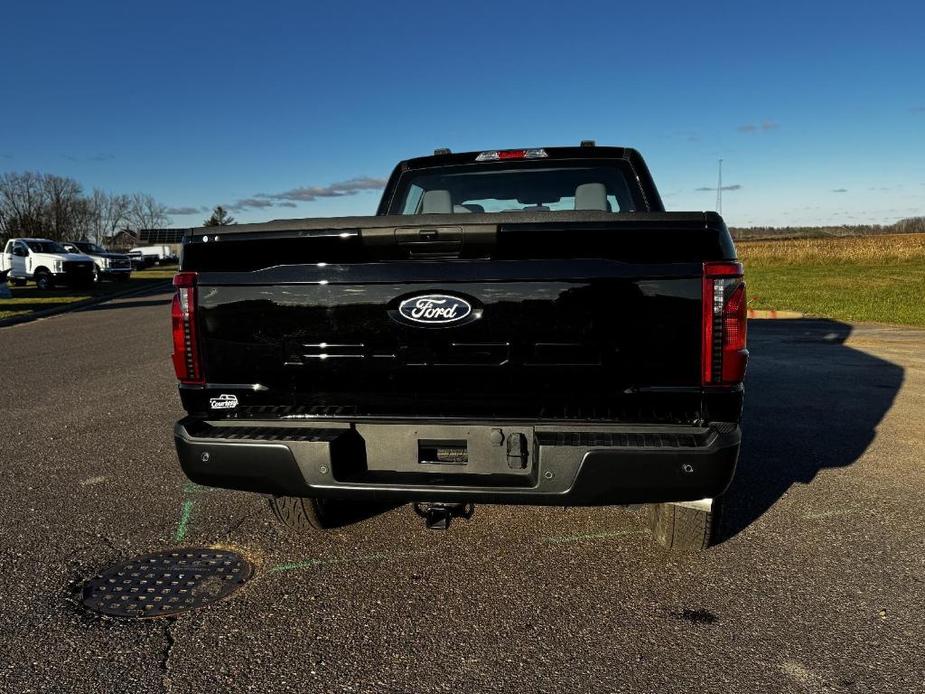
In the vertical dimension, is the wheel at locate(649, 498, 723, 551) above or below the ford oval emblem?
below

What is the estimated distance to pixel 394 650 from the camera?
267 cm

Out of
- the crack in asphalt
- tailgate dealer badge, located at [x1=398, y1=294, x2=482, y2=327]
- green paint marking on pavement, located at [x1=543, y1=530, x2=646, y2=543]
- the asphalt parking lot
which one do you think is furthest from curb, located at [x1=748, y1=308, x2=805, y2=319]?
the crack in asphalt


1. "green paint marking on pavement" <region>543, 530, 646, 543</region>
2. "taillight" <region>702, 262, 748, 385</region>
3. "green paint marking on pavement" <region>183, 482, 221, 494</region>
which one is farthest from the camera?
"green paint marking on pavement" <region>183, 482, 221, 494</region>

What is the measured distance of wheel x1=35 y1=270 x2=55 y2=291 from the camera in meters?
26.6

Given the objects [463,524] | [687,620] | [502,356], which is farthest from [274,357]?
[687,620]

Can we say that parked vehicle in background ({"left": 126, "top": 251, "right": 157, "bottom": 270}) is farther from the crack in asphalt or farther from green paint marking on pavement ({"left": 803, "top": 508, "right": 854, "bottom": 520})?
green paint marking on pavement ({"left": 803, "top": 508, "right": 854, "bottom": 520})

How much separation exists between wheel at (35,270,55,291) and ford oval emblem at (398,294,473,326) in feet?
92.4

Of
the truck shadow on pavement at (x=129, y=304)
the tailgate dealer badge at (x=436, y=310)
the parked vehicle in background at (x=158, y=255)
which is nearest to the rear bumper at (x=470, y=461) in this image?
the tailgate dealer badge at (x=436, y=310)

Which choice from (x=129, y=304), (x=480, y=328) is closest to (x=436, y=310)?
(x=480, y=328)

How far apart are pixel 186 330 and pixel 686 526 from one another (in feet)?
7.81

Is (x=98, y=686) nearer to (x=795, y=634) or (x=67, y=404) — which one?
(x=795, y=634)

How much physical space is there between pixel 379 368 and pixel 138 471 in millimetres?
2826

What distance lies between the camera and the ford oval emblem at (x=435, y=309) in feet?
9.05

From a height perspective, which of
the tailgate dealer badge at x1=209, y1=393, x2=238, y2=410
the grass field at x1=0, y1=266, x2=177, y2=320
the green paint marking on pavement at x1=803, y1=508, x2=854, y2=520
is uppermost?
the tailgate dealer badge at x1=209, y1=393, x2=238, y2=410
